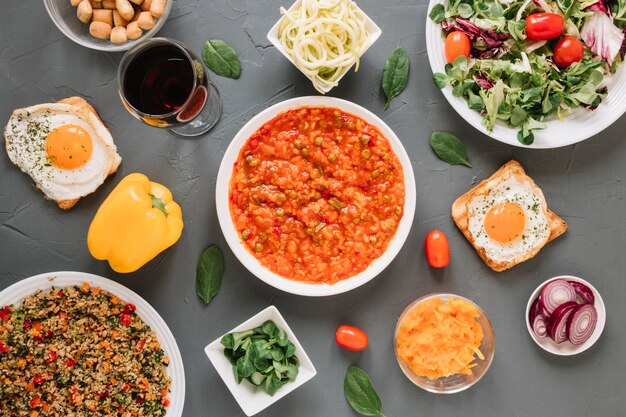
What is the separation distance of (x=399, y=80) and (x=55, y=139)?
2498 mm

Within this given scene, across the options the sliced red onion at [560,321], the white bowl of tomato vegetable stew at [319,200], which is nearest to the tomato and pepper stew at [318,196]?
the white bowl of tomato vegetable stew at [319,200]

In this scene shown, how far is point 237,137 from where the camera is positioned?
13.0 ft

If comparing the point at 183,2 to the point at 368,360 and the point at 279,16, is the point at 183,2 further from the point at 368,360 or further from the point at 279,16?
the point at 368,360

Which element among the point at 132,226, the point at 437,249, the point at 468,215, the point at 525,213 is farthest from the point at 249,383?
the point at 525,213

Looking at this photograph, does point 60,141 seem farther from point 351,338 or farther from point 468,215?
point 468,215

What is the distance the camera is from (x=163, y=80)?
381 cm

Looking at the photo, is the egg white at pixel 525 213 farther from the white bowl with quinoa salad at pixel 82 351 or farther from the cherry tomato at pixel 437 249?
the white bowl with quinoa salad at pixel 82 351

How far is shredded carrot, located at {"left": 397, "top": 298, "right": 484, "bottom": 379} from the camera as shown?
414cm

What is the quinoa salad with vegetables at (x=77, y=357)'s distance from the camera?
4.04 m

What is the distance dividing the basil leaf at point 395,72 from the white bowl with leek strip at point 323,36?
0.36 m

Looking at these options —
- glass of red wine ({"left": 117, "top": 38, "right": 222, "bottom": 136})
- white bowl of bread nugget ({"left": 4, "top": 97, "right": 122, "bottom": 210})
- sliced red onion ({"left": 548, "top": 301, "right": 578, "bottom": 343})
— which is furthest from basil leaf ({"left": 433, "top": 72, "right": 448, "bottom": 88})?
white bowl of bread nugget ({"left": 4, "top": 97, "right": 122, "bottom": 210})

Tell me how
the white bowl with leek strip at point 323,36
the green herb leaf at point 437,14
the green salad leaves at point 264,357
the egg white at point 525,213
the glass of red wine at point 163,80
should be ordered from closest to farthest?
the glass of red wine at point 163,80 → the white bowl with leek strip at point 323,36 → the green salad leaves at point 264,357 → the green herb leaf at point 437,14 → the egg white at point 525,213

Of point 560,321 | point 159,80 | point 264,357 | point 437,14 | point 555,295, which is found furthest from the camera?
point 555,295

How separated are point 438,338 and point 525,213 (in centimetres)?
112
